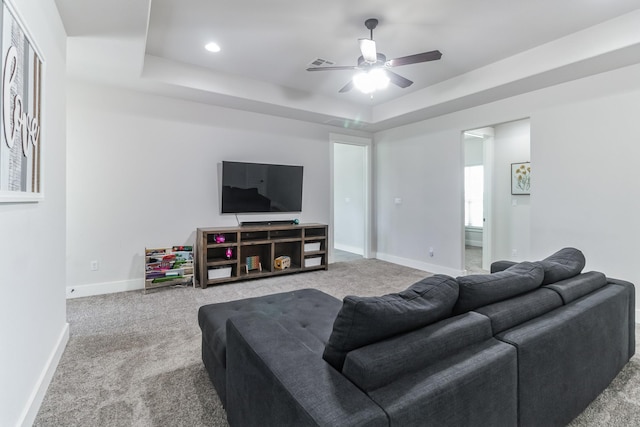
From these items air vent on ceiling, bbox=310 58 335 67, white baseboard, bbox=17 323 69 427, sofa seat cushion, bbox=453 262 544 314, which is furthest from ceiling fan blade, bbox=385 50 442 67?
white baseboard, bbox=17 323 69 427

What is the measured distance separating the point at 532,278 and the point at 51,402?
8.83 ft

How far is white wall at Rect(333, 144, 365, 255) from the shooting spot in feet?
21.1

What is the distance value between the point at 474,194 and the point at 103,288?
7.43 meters

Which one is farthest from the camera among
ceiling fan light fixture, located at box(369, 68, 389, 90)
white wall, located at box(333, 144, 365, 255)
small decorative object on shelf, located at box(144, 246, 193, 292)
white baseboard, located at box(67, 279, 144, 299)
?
white wall, located at box(333, 144, 365, 255)

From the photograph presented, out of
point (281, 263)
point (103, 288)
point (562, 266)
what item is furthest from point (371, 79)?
point (103, 288)

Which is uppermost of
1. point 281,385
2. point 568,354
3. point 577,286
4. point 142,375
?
point 577,286

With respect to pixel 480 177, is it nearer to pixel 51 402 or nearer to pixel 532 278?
pixel 532 278

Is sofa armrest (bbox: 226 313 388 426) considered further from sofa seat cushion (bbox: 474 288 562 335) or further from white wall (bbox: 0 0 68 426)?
white wall (bbox: 0 0 68 426)

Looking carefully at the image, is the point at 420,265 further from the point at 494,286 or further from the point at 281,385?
the point at 281,385

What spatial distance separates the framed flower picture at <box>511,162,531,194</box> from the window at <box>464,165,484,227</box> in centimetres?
233

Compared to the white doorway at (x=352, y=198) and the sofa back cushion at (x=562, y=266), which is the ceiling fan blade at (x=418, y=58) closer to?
the sofa back cushion at (x=562, y=266)

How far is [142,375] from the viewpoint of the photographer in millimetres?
1973

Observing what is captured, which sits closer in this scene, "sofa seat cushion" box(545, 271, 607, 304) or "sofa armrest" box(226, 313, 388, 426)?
"sofa armrest" box(226, 313, 388, 426)

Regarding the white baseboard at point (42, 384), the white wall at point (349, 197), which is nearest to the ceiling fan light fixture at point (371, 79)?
the white wall at point (349, 197)
